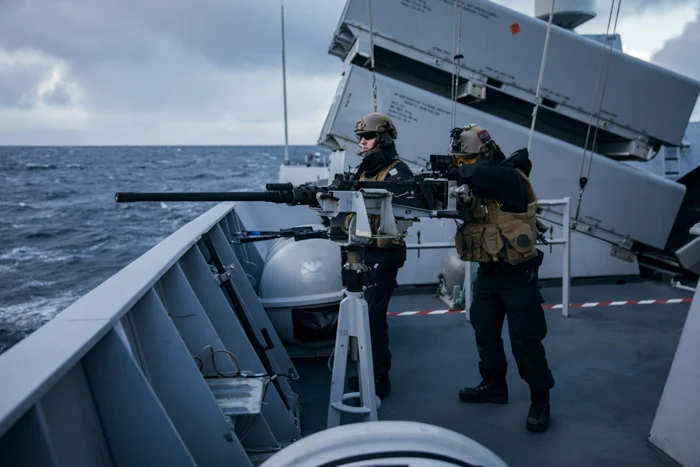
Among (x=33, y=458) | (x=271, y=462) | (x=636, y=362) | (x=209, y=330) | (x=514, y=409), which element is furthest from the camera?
(x=636, y=362)

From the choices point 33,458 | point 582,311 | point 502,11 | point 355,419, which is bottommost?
point 582,311

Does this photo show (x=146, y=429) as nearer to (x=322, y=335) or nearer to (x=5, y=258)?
(x=322, y=335)

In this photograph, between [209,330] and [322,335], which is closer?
[209,330]

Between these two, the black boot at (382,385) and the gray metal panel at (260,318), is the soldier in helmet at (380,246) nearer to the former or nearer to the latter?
the black boot at (382,385)

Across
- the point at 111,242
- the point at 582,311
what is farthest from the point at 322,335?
the point at 111,242

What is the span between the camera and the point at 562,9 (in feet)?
24.4

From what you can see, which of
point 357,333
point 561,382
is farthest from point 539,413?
point 357,333

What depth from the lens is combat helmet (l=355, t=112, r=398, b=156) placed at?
3369mm

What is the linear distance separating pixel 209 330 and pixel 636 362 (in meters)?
3.12

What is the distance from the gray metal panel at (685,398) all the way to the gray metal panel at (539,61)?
4.44 metres

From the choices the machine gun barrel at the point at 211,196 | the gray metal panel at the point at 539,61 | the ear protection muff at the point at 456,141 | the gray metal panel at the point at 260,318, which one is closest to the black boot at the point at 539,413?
the ear protection muff at the point at 456,141

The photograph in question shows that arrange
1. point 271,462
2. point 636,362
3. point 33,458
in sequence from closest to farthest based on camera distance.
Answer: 1. point 271,462
2. point 33,458
3. point 636,362

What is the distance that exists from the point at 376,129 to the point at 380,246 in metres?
0.69

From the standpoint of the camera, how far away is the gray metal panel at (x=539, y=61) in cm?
647
